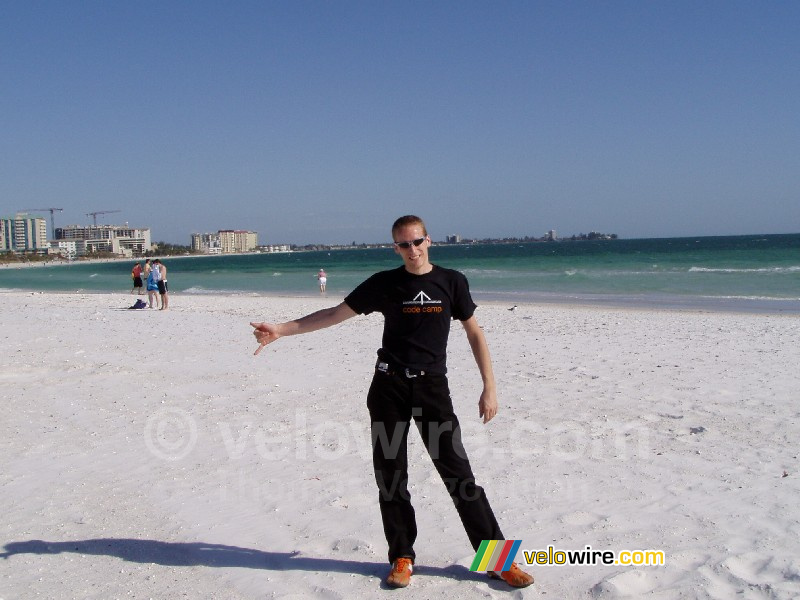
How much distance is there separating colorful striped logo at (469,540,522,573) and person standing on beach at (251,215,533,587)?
31 millimetres

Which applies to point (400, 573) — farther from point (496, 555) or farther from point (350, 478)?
point (350, 478)

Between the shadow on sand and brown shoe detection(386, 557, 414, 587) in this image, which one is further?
the shadow on sand

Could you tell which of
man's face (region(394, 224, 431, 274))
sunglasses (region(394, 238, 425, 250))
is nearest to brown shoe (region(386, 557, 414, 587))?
man's face (region(394, 224, 431, 274))

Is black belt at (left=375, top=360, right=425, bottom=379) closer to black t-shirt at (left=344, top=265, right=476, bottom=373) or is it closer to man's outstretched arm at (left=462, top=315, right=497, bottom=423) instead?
black t-shirt at (left=344, top=265, right=476, bottom=373)

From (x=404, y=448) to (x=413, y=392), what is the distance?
0.30 metres

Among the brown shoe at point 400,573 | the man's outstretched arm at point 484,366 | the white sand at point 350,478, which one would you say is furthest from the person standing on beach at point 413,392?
the white sand at point 350,478

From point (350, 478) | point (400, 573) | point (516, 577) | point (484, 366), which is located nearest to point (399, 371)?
point (484, 366)

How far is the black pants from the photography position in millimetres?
3289

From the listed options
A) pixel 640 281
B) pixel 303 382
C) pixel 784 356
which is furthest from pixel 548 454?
pixel 640 281

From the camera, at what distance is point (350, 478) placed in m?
4.70

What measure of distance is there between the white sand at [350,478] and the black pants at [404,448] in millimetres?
260

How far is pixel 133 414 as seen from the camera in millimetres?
6480

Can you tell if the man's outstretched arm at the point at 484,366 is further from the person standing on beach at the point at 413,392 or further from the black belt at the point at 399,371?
the black belt at the point at 399,371

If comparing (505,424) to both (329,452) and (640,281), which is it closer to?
(329,452)
